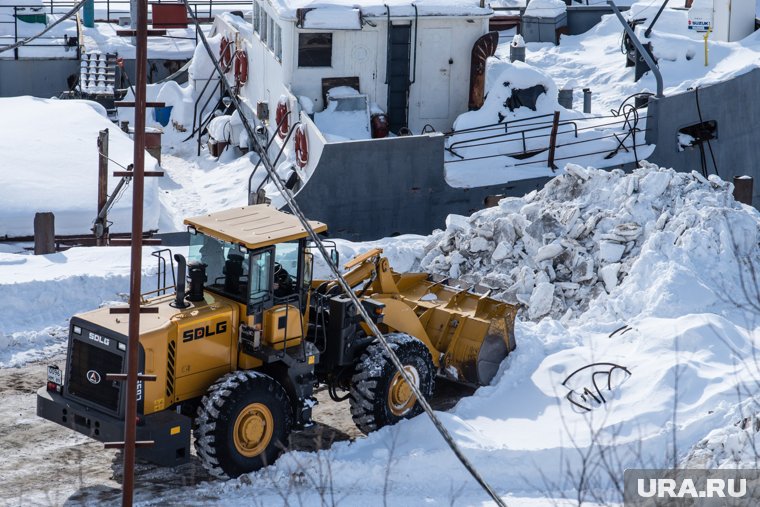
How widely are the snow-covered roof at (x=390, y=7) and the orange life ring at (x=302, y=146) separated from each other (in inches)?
75.8

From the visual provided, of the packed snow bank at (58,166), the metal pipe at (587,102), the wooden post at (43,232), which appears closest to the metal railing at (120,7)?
the packed snow bank at (58,166)

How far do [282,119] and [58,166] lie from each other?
4572 mm

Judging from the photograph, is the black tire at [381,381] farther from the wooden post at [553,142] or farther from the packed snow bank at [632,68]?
the packed snow bank at [632,68]

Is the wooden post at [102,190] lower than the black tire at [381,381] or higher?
higher

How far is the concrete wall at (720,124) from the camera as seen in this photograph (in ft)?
67.7

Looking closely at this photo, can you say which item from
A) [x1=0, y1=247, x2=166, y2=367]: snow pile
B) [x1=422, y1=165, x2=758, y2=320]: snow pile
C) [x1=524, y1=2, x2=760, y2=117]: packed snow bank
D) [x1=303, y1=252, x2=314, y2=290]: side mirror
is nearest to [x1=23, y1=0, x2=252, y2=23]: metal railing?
[x1=524, y1=2, x2=760, y2=117]: packed snow bank

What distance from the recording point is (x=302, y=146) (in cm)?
1920

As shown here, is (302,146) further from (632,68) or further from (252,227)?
(632,68)

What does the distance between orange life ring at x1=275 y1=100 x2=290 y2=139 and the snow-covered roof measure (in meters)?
1.48

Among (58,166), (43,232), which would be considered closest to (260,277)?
(43,232)

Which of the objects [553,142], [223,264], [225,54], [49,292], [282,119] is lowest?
[49,292]

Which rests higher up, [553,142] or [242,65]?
[242,65]

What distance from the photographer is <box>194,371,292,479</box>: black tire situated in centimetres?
1004

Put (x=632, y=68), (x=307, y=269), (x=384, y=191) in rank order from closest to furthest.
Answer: (x=307, y=269) < (x=384, y=191) < (x=632, y=68)
